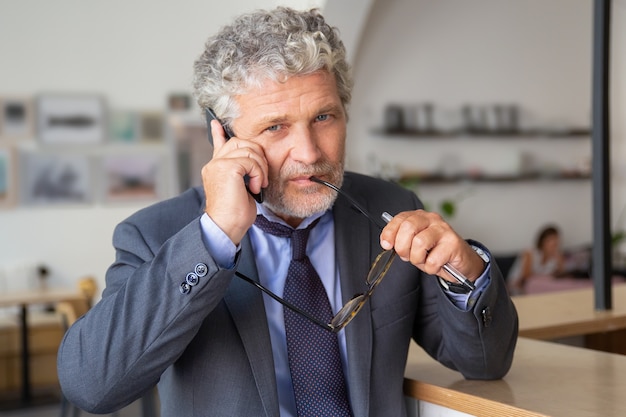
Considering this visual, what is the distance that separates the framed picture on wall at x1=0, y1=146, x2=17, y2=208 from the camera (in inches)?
301

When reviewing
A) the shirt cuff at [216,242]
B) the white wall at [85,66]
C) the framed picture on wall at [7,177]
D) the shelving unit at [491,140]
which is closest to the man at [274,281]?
the shirt cuff at [216,242]

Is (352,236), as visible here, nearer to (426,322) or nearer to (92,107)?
(426,322)

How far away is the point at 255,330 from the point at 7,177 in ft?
21.8

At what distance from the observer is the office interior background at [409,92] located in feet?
25.2

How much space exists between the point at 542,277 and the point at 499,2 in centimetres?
297

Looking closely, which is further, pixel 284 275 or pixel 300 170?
pixel 284 275

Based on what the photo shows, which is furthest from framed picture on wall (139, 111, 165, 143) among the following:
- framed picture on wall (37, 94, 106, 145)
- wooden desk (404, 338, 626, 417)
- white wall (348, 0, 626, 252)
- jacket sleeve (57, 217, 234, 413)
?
jacket sleeve (57, 217, 234, 413)

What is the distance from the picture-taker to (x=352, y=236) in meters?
1.79

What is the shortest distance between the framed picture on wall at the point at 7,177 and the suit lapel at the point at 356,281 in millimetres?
6408

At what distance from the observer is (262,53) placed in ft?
5.25

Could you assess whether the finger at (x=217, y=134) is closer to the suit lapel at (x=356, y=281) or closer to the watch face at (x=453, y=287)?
the suit lapel at (x=356, y=281)

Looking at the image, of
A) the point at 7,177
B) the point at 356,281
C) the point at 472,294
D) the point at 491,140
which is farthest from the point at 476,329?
the point at 491,140

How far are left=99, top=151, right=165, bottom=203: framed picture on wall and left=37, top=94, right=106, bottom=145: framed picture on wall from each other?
31cm

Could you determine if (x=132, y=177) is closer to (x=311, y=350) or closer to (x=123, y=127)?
(x=123, y=127)
